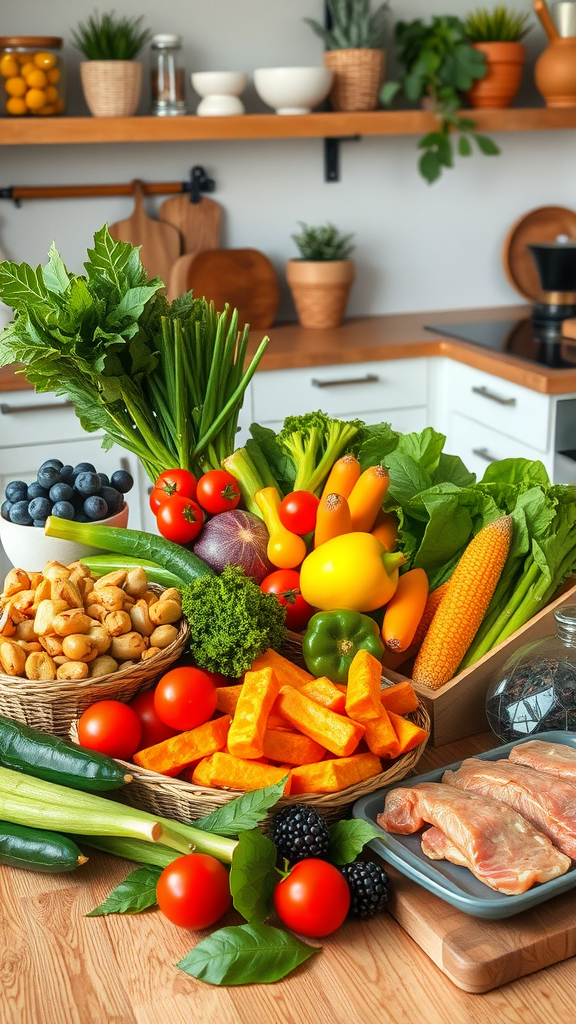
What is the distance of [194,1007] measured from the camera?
0.90 m

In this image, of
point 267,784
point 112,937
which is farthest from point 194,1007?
point 267,784

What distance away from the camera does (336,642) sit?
48.9 inches

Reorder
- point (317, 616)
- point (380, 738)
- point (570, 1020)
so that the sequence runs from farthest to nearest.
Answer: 1. point (317, 616)
2. point (380, 738)
3. point (570, 1020)

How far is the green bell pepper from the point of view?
123 centimetres

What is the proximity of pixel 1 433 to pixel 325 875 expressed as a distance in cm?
226

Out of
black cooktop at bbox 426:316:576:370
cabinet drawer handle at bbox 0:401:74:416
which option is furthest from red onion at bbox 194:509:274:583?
black cooktop at bbox 426:316:576:370

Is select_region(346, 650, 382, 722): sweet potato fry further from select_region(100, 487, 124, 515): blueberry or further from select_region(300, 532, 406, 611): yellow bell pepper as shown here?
select_region(100, 487, 124, 515): blueberry

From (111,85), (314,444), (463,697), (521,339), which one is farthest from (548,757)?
(111,85)

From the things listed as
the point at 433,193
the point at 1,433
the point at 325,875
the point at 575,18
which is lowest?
the point at 1,433

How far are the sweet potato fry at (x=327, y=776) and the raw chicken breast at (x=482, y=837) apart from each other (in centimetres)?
6

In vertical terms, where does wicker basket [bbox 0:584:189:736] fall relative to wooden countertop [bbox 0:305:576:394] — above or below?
above

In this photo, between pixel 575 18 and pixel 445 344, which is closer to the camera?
pixel 445 344

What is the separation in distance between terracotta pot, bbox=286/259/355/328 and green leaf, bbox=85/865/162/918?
2.74 m

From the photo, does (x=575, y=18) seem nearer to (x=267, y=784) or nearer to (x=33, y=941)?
(x=267, y=784)
